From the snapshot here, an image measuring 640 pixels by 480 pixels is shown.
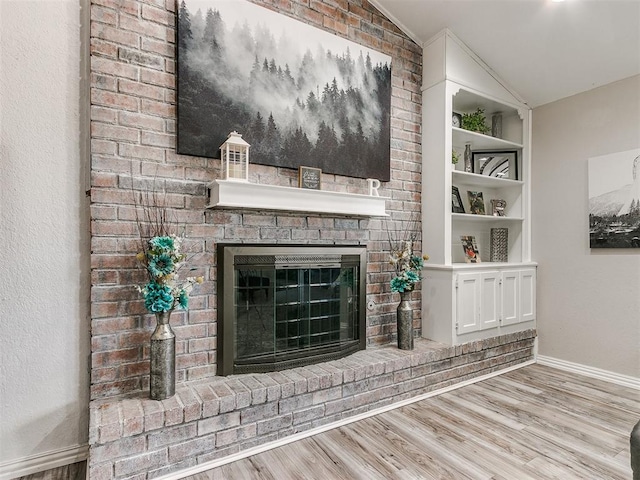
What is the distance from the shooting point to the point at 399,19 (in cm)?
297

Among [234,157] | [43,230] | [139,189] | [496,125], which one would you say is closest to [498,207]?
[496,125]

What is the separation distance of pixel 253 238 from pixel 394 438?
1465mm

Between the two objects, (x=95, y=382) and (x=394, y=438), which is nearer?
(x=95, y=382)

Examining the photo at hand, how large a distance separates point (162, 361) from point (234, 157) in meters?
1.19

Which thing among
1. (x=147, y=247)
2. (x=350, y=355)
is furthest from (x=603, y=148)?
(x=147, y=247)

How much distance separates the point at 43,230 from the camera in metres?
1.88

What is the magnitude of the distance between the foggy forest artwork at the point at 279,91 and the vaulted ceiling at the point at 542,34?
461 mm

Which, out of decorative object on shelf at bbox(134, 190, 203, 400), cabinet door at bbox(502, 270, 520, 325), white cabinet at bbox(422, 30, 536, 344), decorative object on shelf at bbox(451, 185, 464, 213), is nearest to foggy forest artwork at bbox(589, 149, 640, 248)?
white cabinet at bbox(422, 30, 536, 344)

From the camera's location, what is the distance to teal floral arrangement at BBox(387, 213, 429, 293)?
2719 mm

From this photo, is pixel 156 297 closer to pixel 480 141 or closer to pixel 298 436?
pixel 298 436

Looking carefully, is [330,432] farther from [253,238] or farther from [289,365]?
[253,238]

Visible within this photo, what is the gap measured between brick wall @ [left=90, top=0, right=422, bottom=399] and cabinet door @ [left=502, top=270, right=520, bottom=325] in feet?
6.35

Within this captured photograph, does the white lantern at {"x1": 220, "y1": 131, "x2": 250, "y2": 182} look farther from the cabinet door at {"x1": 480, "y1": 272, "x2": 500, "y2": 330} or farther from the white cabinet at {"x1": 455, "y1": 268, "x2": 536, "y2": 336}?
the cabinet door at {"x1": 480, "y1": 272, "x2": 500, "y2": 330}

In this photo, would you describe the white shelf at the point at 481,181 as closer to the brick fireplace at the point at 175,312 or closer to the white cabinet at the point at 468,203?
the white cabinet at the point at 468,203
